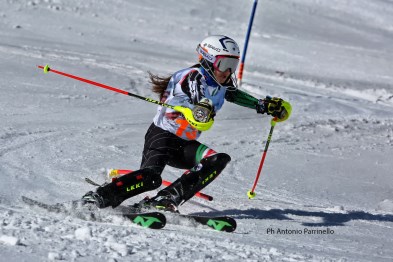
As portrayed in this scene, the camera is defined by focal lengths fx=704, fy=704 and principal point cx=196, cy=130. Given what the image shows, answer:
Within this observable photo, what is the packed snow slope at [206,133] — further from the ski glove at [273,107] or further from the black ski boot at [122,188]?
the ski glove at [273,107]

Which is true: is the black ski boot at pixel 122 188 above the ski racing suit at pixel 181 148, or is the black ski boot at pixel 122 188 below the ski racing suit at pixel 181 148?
below

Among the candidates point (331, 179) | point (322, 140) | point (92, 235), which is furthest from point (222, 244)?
point (322, 140)

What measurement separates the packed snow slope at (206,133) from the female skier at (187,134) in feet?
1.41

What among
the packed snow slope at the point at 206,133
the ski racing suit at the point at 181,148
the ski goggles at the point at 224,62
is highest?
the ski goggles at the point at 224,62

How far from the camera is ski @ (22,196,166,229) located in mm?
5164

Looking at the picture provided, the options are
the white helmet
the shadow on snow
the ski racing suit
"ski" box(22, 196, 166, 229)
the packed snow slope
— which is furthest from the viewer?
the shadow on snow

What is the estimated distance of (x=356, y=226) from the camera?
6395 mm

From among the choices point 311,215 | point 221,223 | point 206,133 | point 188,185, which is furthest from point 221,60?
point 206,133

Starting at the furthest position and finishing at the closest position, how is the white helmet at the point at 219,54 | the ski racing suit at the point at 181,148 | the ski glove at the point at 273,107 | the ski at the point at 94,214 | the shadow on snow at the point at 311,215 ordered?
Answer: the ski glove at the point at 273,107
the shadow on snow at the point at 311,215
the white helmet at the point at 219,54
the ski racing suit at the point at 181,148
the ski at the point at 94,214

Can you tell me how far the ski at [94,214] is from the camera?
516 cm

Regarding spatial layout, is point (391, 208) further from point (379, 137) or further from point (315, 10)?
point (315, 10)

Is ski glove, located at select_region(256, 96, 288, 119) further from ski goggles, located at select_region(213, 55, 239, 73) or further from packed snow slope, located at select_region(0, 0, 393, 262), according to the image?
packed snow slope, located at select_region(0, 0, 393, 262)

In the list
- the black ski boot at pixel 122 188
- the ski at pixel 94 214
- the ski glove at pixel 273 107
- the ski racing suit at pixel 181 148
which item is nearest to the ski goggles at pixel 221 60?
the ski racing suit at pixel 181 148

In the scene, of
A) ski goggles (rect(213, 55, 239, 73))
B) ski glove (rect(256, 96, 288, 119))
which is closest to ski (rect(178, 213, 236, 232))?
ski goggles (rect(213, 55, 239, 73))
